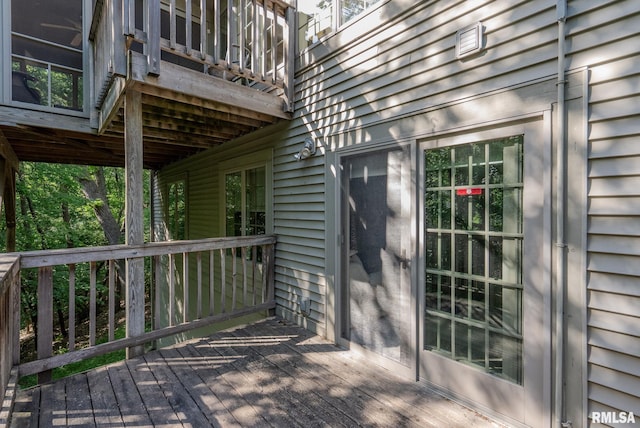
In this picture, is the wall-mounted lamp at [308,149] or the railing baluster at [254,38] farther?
the wall-mounted lamp at [308,149]

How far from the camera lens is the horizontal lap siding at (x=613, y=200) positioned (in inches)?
64.3

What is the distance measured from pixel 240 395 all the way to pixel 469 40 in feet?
9.88

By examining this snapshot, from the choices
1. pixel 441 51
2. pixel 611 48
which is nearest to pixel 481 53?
pixel 441 51

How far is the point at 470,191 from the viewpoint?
7.58 feet

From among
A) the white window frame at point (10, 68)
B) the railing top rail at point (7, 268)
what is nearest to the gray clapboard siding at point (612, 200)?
the railing top rail at point (7, 268)

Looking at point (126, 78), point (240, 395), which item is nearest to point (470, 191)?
point (240, 395)

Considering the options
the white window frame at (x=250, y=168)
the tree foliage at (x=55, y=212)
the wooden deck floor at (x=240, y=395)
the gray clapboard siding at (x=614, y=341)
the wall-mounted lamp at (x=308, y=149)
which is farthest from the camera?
the tree foliage at (x=55, y=212)

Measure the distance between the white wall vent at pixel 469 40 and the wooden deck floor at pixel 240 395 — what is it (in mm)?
2443

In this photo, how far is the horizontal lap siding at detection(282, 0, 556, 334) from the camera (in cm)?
206

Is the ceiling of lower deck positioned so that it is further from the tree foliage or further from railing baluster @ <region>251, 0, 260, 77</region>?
the tree foliage

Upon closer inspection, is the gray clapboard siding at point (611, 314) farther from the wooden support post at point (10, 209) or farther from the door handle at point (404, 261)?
the wooden support post at point (10, 209)

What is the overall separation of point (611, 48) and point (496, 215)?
1.04 meters

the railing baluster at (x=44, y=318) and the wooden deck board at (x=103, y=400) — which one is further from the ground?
the railing baluster at (x=44, y=318)

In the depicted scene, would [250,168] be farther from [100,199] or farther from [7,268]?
[100,199]
